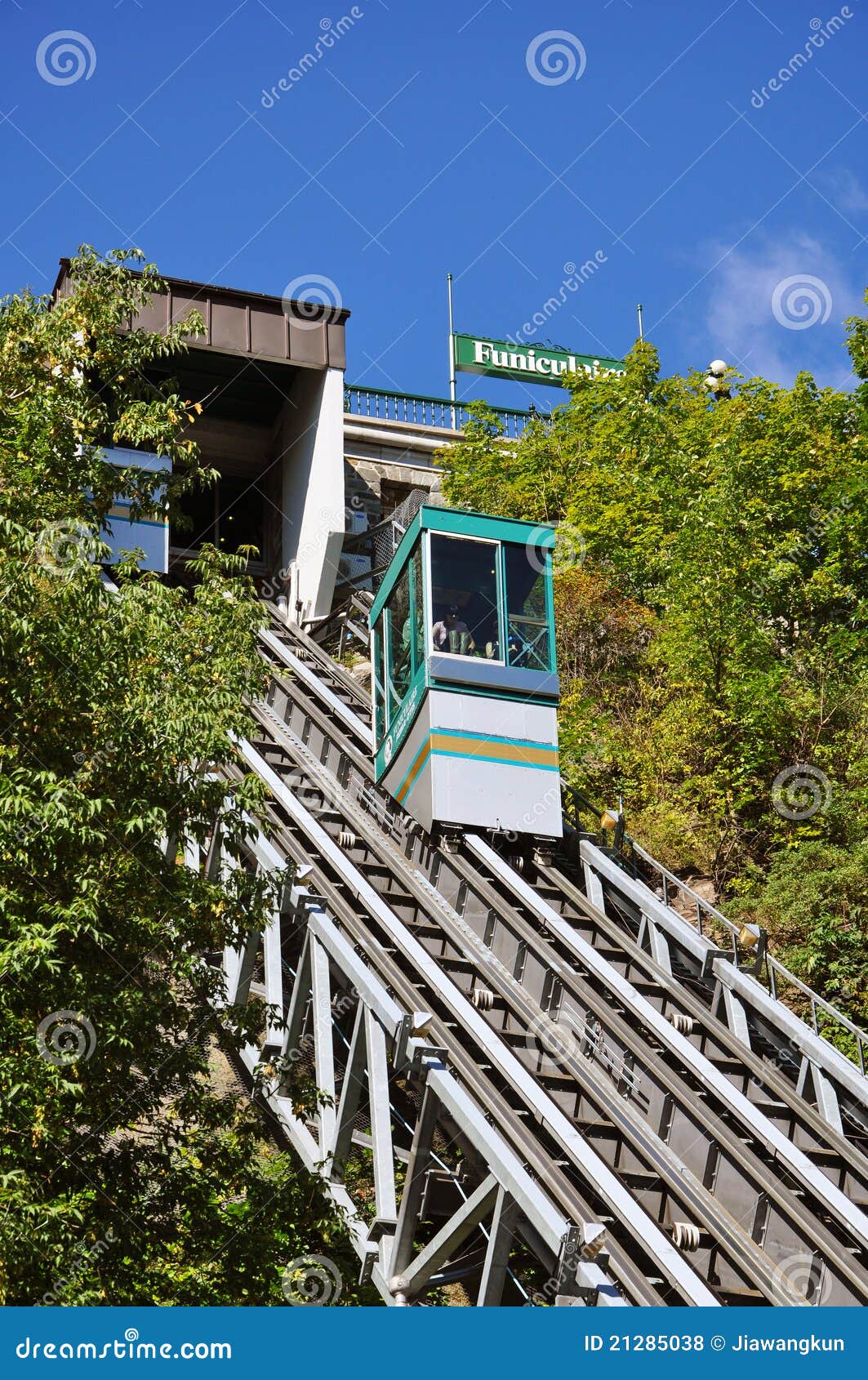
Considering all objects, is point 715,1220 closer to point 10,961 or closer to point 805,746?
point 10,961

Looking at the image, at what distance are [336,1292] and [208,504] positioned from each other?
2781cm

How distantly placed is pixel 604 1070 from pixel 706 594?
31.1 feet

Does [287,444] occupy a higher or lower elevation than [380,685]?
higher

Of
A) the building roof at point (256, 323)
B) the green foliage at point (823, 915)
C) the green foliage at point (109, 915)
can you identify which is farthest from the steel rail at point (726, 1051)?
the building roof at point (256, 323)

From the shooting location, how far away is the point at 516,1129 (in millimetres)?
11695

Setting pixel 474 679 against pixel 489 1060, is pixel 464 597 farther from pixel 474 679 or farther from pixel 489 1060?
pixel 489 1060

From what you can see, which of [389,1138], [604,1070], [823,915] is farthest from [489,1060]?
[823,915]

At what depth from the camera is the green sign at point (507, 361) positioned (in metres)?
37.1

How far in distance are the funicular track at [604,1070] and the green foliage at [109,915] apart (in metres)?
1.24

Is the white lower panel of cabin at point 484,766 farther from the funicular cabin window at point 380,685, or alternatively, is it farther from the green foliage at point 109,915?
the green foliage at point 109,915

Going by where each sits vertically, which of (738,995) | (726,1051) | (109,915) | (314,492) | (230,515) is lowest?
(726,1051)

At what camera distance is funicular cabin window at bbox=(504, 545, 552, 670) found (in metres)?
17.6

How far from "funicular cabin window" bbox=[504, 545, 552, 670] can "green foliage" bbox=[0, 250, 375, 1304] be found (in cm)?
601

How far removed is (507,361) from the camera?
3747 centimetres
